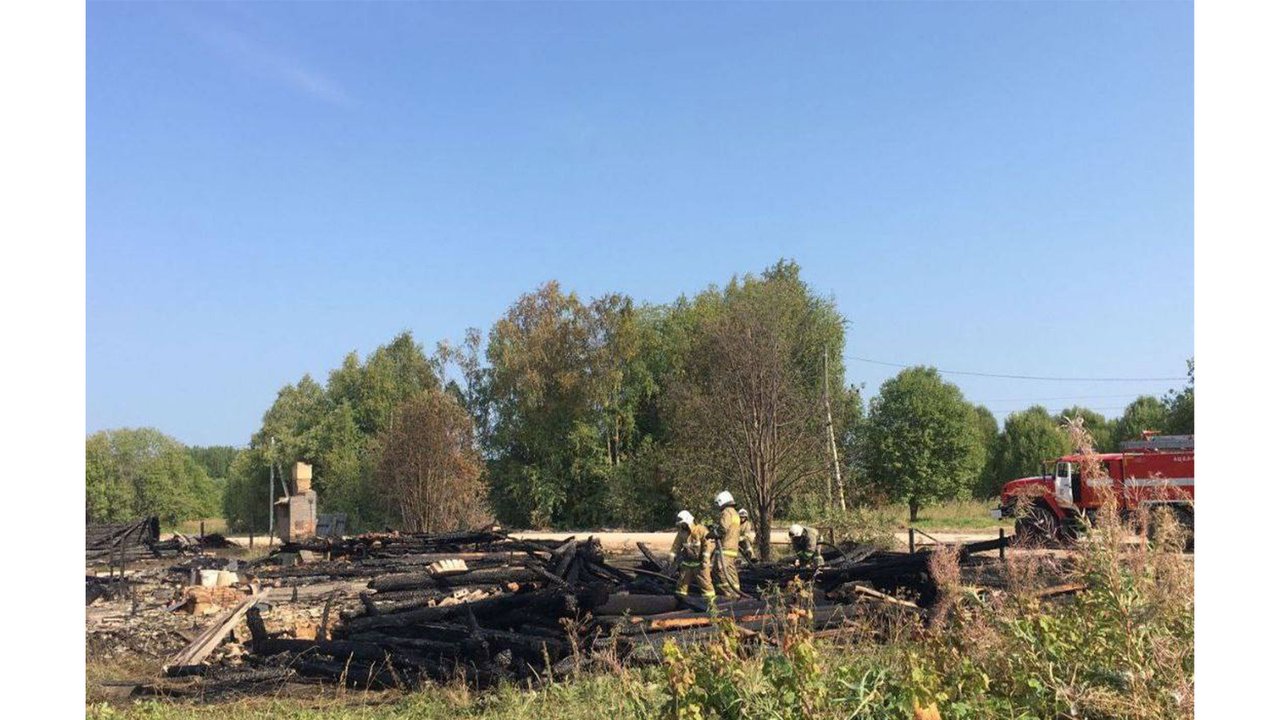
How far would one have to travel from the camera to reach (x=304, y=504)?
31.6 meters

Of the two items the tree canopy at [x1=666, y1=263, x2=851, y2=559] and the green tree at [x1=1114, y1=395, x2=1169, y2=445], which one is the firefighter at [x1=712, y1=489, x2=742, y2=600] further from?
the green tree at [x1=1114, y1=395, x2=1169, y2=445]

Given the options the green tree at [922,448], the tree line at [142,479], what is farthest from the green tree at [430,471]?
the tree line at [142,479]

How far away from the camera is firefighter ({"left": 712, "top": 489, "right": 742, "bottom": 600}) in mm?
12906

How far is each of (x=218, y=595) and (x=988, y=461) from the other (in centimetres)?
5536

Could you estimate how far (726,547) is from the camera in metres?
13.0

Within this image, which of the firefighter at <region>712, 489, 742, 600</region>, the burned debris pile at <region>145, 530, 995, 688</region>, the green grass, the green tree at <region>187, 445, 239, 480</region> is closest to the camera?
the green grass

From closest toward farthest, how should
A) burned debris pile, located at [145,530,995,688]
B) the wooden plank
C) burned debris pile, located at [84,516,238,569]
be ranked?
burned debris pile, located at [145,530,995,688]
the wooden plank
burned debris pile, located at [84,516,238,569]

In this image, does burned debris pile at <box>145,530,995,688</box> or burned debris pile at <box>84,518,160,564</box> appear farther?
burned debris pile at <box>84,518,160,564</box>

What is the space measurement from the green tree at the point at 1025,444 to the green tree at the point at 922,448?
8.69 meters

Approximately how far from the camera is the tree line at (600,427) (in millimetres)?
34094

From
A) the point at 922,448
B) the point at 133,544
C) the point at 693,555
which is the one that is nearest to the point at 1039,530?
the point at 693,555

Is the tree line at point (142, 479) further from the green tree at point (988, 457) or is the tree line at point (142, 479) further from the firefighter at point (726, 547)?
the firefighter at point (726, 547)

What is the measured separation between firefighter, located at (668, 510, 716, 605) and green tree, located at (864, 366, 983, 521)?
3944cm

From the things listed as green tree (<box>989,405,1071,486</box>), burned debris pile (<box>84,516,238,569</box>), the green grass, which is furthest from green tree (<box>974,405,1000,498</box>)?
the green grass
